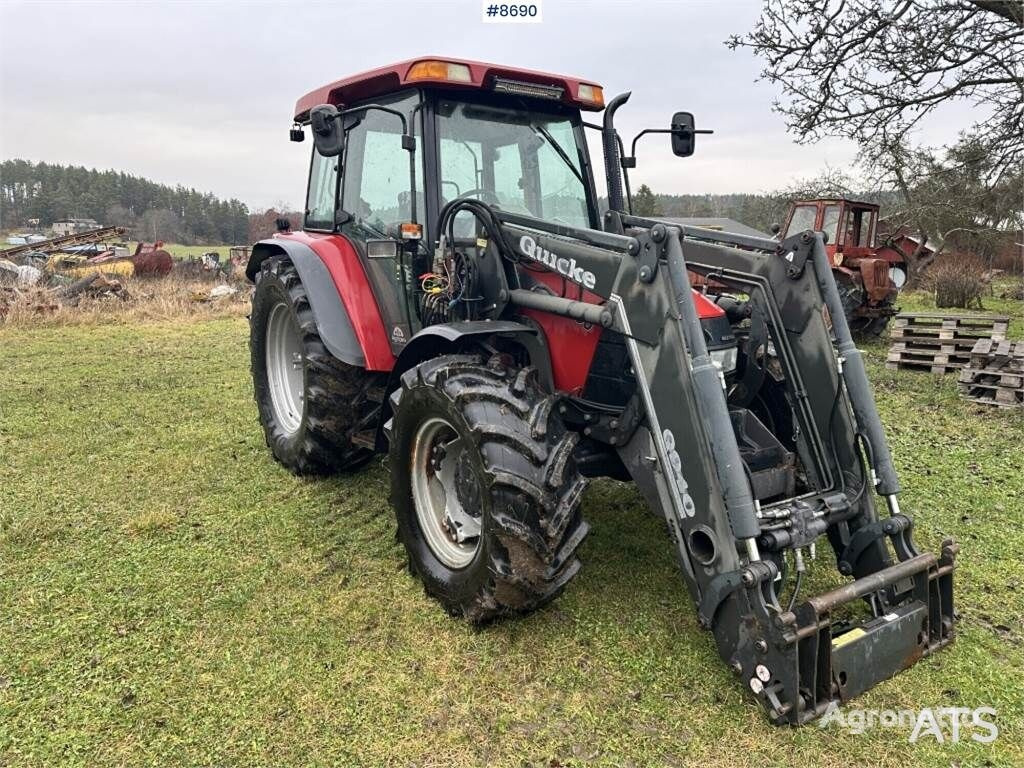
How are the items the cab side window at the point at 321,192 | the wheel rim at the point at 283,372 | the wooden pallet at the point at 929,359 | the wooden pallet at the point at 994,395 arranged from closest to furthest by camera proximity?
the cab side window at the point at 321,192
the wheel rim at the point at 283,372
the wooden pallet at the point at 994,395
the wooden pallet at the point at 929,359

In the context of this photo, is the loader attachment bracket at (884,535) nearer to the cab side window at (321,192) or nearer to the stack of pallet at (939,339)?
the cab side window at (321,192)

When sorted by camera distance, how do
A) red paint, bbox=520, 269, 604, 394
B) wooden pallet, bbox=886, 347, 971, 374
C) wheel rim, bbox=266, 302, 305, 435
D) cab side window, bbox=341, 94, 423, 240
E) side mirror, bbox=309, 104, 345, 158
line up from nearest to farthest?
1. red paint, bbox=520, 269, 604, 394
2. side mirror, bbox=309, 104, 345, 158
3. cab side window, bbox=341, 94, 423, 240
4. wheel rim, bbox=266, 302, 305, 435
5. wooden pallet, bbox=886, 347, 971, 374

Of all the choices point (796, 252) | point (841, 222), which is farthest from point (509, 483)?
point (841, 222)

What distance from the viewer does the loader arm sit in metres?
2.53

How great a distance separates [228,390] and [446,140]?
4.89m

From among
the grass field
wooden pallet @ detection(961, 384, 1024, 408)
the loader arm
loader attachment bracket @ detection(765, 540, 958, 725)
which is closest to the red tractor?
wooden pallet @ detection(961, 384, 1024, 408)

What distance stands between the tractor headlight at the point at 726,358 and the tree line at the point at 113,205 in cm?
5497

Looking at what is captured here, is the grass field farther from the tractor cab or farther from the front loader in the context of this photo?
the tractor cab

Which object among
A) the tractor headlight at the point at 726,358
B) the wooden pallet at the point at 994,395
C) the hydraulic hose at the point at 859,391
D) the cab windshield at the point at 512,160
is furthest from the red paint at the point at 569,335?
the wooden pallet at the point at 994,395

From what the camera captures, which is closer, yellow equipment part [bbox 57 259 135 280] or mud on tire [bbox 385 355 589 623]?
mud on tire [bbox 385 355 589 623]

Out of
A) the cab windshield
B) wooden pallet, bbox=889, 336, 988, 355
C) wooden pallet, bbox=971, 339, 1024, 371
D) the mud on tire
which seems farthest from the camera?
wooden pallet, bbox=889, 336, 988, 355

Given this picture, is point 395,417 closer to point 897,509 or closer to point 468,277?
point 468,277

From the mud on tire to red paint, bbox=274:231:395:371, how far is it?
959 mm

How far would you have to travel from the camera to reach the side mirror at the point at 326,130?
356 centimetres
